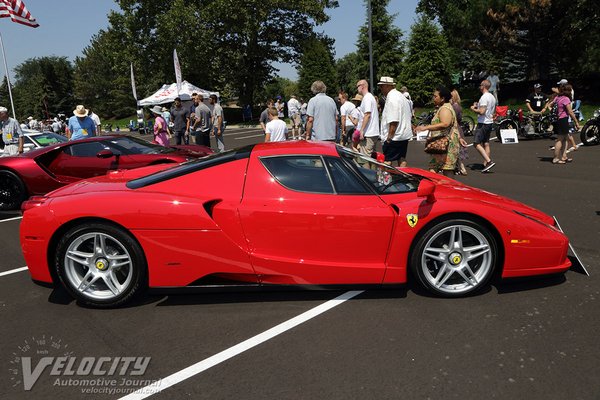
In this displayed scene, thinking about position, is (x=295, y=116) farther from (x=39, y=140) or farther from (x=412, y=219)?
(x=412, y=219)

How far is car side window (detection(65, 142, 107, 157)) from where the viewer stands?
25.1 feet

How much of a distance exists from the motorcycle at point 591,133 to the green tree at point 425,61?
19.1 metres

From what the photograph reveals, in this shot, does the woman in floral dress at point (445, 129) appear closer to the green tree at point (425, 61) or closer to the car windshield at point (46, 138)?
the car windshield at point (46, 138)

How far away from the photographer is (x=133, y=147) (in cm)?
783

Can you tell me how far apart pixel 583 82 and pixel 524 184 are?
70.7 feet

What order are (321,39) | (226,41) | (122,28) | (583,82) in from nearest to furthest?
(583,82), (226,41), (321,39), (122,28)

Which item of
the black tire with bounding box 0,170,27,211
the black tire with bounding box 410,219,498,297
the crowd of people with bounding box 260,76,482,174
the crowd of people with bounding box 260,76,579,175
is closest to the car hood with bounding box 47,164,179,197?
the black tire with bounding box 410,219,498,297

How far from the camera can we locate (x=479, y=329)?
3201 mm

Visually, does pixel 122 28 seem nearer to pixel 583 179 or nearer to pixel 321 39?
pixel 321 39

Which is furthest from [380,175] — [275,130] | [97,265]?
[275,130]

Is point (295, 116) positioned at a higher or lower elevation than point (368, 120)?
lower

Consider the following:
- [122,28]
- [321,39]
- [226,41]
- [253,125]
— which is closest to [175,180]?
[253,125]

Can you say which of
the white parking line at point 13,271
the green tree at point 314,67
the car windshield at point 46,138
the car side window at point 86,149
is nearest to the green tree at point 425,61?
the green tree at point 314,67

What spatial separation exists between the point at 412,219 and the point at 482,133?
6.85 m
